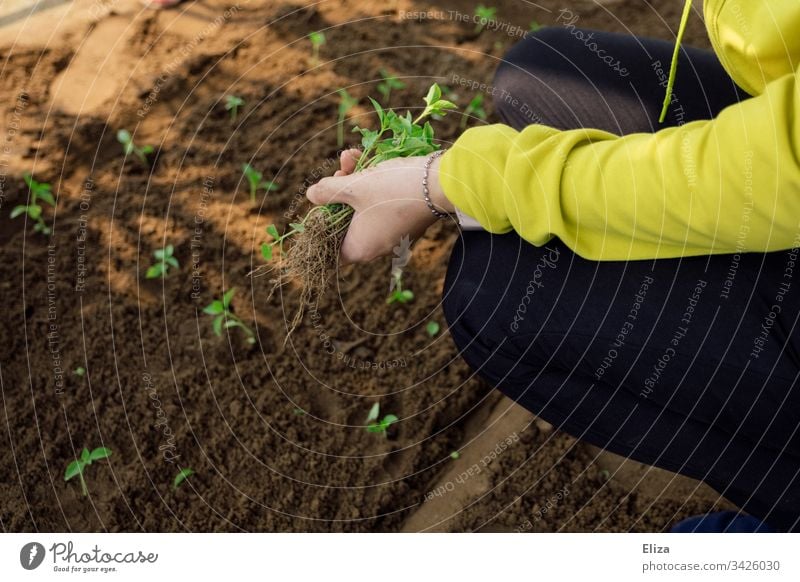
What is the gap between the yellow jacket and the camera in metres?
0.90

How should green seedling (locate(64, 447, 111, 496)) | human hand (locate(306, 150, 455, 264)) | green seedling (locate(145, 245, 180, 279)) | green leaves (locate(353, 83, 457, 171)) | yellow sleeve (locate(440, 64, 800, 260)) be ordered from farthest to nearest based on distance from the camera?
Result: green seedling (locate(145, 245, 180, 279)) → green seedling (locate(64, 447, 111, 496)) → green leaves (locate(353, 83, 457, 171)) → human hand (locate(306, 150, 455, 264)) → yellow sleeve (locate(440, 64, 800, 260))

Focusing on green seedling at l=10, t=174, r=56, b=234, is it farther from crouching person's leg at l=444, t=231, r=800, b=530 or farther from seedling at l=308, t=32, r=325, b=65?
crouching person's leg at l=444, t=231, r=800, b=530

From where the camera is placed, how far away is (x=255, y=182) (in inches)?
72.4

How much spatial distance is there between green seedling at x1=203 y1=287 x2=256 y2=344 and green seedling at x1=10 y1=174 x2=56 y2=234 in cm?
39

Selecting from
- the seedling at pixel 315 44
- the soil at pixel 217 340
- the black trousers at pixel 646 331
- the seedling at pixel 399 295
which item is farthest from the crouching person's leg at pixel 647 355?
the seedling at pixel 315 44

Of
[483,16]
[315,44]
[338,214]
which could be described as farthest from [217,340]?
[483,16]

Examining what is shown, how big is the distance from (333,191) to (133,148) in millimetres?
751

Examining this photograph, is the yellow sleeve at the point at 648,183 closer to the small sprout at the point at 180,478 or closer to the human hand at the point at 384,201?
the human hand at the point at 384,201

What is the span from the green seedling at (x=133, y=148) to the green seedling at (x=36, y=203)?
7.3 inches

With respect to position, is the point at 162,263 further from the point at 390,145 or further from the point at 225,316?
the point at 390,145

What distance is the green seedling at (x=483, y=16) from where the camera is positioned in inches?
85.0

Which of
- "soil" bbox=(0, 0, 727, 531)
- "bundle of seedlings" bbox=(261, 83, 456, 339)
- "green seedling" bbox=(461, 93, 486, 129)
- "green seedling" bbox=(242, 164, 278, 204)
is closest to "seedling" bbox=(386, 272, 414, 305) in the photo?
"soil" bbox=(0, 0, 727, 531)
